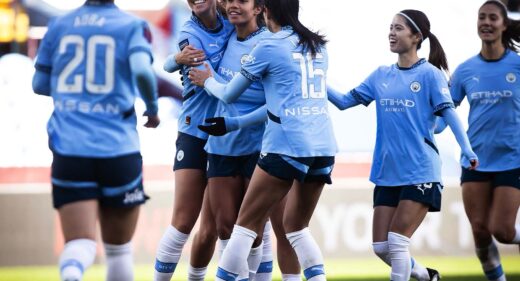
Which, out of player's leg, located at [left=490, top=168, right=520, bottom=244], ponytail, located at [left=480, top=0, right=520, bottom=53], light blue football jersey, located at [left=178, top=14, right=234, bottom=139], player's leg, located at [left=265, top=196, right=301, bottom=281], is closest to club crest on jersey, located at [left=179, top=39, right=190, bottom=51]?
light blue football jersey, located at [left=178, top=14, right=234, bottom=139]

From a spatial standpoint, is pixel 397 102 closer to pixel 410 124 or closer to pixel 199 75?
pixel 410 124

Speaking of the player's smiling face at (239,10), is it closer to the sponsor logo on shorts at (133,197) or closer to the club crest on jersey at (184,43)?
the club crest on jersey at (184,43)

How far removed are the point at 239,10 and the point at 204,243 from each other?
1450 millimetres

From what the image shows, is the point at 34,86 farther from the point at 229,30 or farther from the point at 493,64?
the point at 493,64

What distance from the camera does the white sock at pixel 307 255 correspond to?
637cm

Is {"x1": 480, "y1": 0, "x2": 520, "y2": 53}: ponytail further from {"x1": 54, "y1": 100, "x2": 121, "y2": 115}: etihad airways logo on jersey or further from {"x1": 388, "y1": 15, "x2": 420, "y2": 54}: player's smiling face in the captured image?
{"x1": 54, "y1": 100, "x2": 121, "y2": 115}: etihad airways logo on jersey

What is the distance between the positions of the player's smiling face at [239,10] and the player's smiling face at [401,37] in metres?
1.09

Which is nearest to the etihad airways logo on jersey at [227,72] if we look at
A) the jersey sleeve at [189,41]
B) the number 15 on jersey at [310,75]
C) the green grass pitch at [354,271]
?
the jersey sleeve at [189,41]

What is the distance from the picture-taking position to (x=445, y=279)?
1017cm

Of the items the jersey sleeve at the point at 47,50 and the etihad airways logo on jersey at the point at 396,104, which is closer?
the jersey sleeve at the point at 47,50

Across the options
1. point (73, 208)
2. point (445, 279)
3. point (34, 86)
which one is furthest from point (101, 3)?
point (445, 279)

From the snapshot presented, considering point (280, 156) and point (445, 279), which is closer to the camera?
point (280, 156)

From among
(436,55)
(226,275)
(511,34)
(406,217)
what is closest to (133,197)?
(226,275)

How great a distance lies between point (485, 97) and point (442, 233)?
3.96 meters
